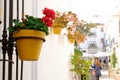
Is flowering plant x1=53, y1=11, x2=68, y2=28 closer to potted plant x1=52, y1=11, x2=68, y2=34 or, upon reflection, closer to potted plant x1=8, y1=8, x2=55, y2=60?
potted plant x1=52, y1=11, x2=68, y2=34

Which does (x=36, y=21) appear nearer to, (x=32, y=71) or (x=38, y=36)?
(x=38, y=36)

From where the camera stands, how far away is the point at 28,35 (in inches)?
78.9

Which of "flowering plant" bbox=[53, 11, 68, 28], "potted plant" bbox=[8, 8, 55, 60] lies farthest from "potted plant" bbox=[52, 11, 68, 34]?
"potted plant" bbox=[8, 8, 55, 60]

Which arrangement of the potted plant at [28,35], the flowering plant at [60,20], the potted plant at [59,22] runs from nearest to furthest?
1. the potted plant at [28,35]
2. the potted plant at [59,22]
3. the flowering plant at [60,20]

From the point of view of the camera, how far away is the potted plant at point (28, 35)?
2.00m

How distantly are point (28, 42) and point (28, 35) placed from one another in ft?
0.17

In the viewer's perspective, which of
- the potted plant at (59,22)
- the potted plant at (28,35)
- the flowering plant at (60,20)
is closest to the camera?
the potted plant at (28,35)

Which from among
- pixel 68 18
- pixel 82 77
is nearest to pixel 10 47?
pixel 68 18

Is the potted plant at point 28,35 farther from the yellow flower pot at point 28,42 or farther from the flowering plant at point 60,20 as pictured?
the flowering plant at point 60,20

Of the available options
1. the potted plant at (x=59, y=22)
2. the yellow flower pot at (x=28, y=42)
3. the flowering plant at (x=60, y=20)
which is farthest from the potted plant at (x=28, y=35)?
the flowering plant at (x=60, y=20)

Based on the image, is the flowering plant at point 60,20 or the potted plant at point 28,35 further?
the flowering plant at point 60,20

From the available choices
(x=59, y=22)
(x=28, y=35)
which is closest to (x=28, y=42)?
(x=28, y=35)

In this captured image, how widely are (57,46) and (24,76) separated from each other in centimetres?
151

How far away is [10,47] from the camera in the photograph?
6.96 ft
